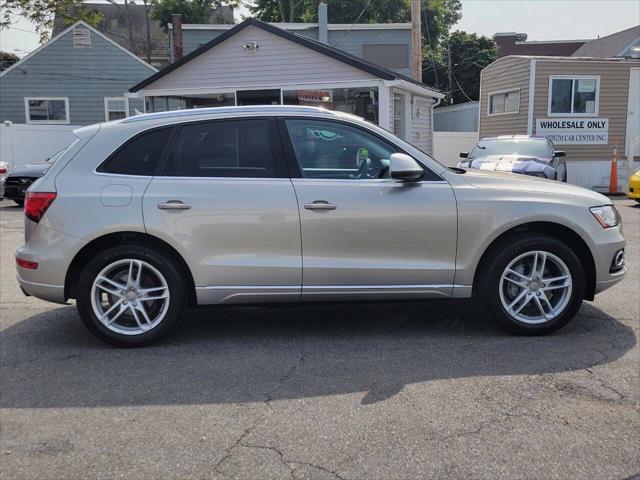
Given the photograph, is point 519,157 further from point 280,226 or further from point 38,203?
point 38,203

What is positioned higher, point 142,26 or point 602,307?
point 142,26

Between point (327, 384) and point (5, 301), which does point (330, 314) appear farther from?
point (5, 301)

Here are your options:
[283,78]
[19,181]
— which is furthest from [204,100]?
[19,181]

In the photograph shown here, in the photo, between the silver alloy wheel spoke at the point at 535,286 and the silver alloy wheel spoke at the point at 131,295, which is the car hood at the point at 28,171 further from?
the silver alloy wheel spoke at the point at 535,286

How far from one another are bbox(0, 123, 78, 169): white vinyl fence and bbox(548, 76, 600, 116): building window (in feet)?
51.6

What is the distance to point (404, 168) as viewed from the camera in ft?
14.9

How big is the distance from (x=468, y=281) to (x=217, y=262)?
1.91 m

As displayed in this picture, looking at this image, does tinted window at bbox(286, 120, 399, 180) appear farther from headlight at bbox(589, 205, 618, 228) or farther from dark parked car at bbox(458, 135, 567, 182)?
dark parked car at bbox(458, 135, 567, 182)

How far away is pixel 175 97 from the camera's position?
18516mm

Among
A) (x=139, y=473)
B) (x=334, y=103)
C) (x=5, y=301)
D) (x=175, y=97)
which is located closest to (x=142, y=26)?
(x=175, y=97)

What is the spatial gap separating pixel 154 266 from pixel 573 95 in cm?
1778

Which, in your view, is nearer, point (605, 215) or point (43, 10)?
point (605, 215)

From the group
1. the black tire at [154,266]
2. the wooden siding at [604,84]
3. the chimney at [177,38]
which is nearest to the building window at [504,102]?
the wooden siding at [604,84]

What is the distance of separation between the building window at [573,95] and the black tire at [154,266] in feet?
56.7
